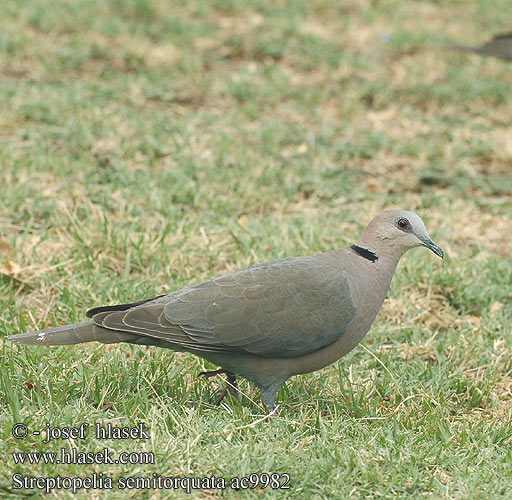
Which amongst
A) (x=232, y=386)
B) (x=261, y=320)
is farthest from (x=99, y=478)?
(x=261, y=320)

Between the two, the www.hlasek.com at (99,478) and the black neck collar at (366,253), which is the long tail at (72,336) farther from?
the black neck collar at (366,253)

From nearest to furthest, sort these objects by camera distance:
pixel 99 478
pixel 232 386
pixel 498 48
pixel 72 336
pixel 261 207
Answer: pixel 99 478
pixel 72 336
pixel 232 386
pixel 261 207
pixel 498 48

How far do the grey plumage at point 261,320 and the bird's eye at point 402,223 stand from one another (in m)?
0.24

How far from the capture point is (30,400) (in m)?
3.38

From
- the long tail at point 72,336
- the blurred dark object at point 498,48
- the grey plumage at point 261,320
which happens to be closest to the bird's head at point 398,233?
the grey plumage at point 261,320

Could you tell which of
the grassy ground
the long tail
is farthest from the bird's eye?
the long tail

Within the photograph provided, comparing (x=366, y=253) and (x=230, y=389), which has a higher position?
(x=366, y=253)

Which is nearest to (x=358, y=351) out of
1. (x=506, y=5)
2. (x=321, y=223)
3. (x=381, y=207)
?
(x=321, y=223)

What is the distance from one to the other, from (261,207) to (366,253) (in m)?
2.06

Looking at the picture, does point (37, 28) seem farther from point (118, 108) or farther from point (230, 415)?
point (230, 415)

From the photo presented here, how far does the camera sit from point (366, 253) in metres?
3.78

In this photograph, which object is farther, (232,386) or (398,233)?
(398,233)

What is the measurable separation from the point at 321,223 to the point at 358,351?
57.4 inches

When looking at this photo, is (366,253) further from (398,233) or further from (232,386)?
(232,386)
